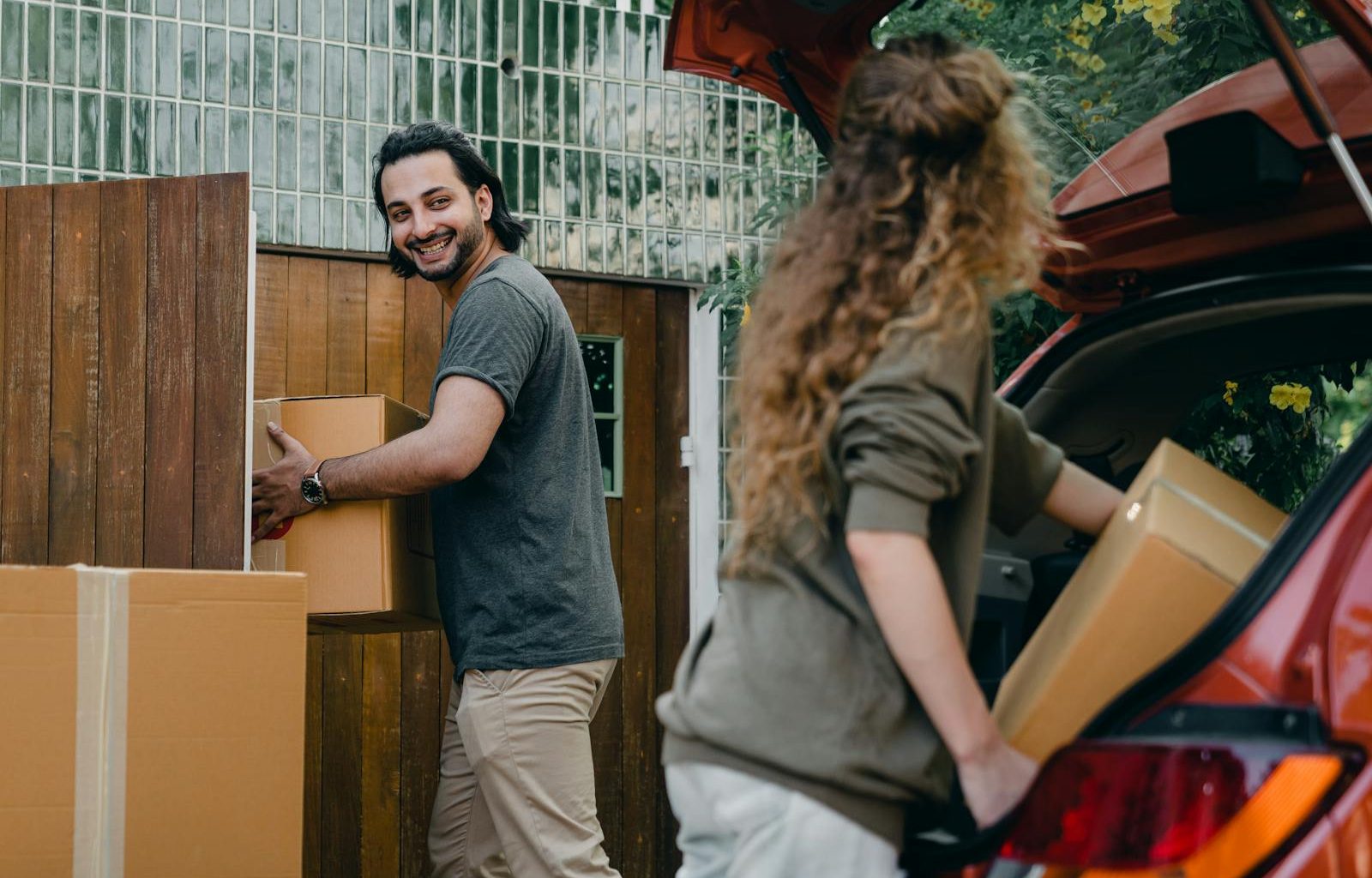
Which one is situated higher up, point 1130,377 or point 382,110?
point 382,110

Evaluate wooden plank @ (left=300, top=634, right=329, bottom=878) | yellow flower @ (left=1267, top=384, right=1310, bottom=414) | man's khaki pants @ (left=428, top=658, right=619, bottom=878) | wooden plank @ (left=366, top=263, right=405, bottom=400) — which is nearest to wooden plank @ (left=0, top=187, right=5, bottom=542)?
man's khaki pants @ (left=428, top=658, right=619, bottom=878)

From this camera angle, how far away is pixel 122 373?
3.08 metres

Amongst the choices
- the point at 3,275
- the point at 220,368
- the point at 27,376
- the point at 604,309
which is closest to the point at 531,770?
the point at 220,368

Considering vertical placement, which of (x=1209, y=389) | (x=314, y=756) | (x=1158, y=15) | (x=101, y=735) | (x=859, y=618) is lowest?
(x=314, y=756)

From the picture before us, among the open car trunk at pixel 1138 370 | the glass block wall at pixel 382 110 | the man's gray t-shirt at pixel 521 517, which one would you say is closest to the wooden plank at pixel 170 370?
the man's gray t-shirt at pixel 521 517

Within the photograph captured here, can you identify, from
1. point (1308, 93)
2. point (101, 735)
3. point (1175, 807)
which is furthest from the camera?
point (101, 735)

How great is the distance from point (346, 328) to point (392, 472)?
2481 millimetres

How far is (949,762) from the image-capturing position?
196 centimetres

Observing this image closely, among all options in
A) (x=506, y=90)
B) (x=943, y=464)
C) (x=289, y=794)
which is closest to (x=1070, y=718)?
(x=943, y=464)

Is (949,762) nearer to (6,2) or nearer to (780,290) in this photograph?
(780,290)

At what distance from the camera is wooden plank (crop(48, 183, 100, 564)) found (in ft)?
9.94

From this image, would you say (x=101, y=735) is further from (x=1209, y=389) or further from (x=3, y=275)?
(x=1209, y=389)

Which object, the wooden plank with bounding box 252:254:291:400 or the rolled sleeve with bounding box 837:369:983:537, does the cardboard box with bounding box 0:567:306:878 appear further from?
the wooden plank with bounding box 252:254:291:400

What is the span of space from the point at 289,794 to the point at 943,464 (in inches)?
60.1
